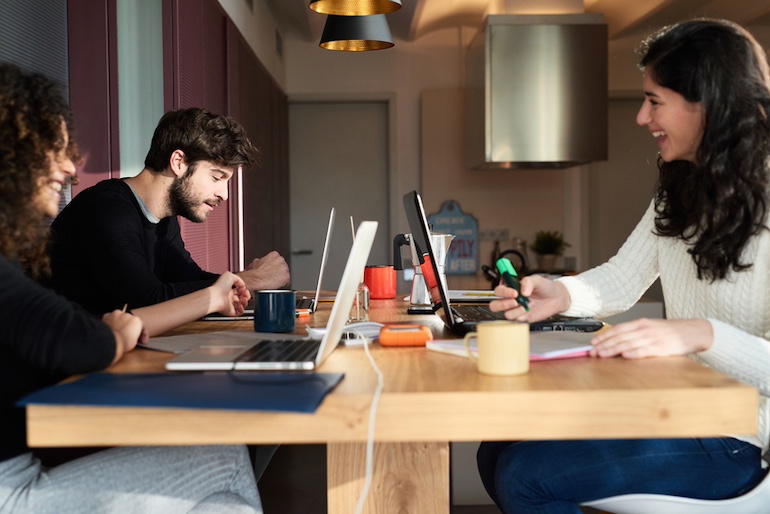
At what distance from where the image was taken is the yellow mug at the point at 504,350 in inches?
43.5

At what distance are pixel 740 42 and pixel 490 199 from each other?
4583mm

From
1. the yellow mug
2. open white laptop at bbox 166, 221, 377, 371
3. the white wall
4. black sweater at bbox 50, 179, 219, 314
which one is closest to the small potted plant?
the white wall

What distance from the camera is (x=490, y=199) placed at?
6047mm

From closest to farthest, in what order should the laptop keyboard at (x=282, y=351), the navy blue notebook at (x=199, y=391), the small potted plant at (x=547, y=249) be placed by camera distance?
the navy blue notebook at (x=199, y=391)
the laptop keyboard at (x=282, y=351)
the small potted plant at (x=547, y=249)

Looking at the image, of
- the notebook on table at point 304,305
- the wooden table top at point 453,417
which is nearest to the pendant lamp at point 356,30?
the notebook on table at point 304,305

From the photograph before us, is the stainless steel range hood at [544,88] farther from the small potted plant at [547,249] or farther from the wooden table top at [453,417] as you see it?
the wooden table top at [453,417]

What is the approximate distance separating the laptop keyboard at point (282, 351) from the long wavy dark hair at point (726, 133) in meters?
0.75

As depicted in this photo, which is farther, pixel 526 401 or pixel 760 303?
pixel 760 303

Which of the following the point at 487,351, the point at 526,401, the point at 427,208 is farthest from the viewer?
the point at 427,208

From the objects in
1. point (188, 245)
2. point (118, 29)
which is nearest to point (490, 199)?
point (188, 245)

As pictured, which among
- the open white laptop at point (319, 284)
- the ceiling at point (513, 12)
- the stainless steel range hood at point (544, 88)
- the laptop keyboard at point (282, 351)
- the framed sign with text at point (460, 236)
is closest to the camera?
the laptop keyboard at point (282, 351)

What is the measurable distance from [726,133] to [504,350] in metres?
0.67

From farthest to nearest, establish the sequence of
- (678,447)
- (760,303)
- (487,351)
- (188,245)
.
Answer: (188,245) → (760,303) → (678,447) → (487,351)

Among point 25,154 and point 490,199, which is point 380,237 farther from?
point 25,154
